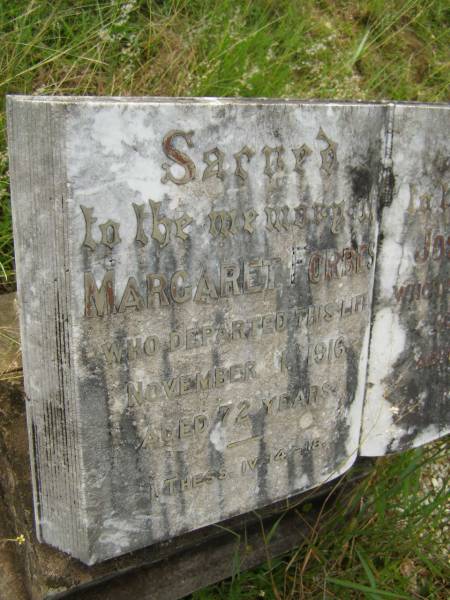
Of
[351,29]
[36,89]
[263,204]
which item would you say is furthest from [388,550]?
[351,29]

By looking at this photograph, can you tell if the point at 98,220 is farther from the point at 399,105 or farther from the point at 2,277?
the point at 2,277

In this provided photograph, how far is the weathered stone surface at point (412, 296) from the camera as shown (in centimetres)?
173

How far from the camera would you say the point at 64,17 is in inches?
95.3

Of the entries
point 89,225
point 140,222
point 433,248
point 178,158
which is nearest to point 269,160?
point 178,158

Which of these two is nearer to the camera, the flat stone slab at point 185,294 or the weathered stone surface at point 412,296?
the flat stone slab at point 185,294

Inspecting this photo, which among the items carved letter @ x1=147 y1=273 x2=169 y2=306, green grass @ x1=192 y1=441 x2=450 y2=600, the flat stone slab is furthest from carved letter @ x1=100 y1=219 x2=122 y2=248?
green grass @ x1=192 y1=441 x2=450 y2=600

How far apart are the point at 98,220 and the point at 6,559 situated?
962 mm

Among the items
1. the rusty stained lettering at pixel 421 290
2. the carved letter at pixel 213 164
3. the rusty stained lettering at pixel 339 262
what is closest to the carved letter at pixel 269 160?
the carved letter at pixel 213 164

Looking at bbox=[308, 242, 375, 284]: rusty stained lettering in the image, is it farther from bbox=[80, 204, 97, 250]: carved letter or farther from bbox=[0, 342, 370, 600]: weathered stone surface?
bbox=[0, 342, 370, 600]: weathered stone surface

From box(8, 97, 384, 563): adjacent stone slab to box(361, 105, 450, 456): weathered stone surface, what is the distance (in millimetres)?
93

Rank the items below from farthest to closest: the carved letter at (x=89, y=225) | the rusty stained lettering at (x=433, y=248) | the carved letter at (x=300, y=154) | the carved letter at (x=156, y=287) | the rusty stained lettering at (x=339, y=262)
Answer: the rusty stained lettering at (x=433, y=248) → the rusty stained lettering at (x=339, y=262) → the carved letter at (x=300, y=154) → the carved letter at (x=156, y=287) → the carved letter at (x=89, y=225)

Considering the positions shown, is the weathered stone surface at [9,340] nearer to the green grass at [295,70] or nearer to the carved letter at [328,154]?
the green grass at [295,70]

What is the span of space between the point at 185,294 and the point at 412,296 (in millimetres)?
774

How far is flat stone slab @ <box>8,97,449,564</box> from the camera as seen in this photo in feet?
4.15
